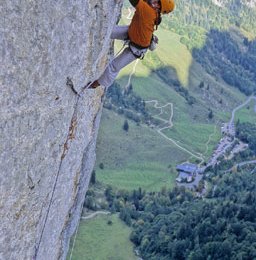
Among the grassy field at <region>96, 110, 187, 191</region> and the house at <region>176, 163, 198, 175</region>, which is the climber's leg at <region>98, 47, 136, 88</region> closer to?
the grassy field at <region>96, 110, 187, 191</region>

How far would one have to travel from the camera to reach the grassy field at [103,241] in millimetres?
93438

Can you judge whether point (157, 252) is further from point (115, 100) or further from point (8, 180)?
point (115, 100)

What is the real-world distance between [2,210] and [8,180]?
0.67 metres

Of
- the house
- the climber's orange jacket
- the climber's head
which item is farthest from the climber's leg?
the house

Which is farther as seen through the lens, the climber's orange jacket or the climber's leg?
the climber's leg

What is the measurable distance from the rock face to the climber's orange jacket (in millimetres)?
772

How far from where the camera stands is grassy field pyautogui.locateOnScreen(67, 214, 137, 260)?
9344 cm

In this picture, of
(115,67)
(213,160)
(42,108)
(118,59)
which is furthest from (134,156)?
(42,108)

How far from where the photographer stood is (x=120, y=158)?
153 m

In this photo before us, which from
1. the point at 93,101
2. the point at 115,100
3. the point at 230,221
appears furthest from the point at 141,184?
the point at 93,101

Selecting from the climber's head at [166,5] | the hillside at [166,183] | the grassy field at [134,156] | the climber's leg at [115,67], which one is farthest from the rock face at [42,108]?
the grassy field at [134,156]

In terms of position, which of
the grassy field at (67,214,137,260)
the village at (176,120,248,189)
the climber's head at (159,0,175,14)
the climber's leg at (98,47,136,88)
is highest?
the climber's head at (159,0,175,14)

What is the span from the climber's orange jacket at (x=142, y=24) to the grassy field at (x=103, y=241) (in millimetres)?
78760

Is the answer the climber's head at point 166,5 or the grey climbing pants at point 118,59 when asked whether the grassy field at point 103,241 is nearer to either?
the grey climbing pants at point 118,59
